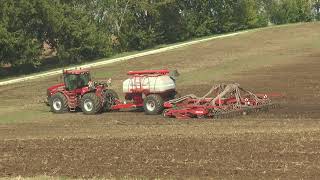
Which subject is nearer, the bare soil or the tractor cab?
the bare soil

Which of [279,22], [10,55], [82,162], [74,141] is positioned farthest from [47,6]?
[279,22]

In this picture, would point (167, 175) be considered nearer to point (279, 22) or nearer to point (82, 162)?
point (82, 162)

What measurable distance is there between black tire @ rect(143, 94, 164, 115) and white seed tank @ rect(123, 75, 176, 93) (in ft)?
1.34

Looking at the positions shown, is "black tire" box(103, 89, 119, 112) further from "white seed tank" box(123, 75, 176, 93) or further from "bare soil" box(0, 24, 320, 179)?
"white seed tank" box(123, 75, 176, 93)

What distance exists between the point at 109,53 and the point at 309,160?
49.1 meters

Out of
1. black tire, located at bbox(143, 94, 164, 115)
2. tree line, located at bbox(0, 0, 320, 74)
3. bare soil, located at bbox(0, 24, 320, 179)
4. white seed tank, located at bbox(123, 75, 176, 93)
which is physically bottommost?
bare soil, located at bbox(0, 24, 320, 179)

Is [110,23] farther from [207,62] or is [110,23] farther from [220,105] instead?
[220,105]

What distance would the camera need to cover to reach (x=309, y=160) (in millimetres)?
12398

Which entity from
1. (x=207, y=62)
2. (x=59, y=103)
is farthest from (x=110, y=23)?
(x=59, y=103)

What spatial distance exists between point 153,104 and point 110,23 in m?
44.3

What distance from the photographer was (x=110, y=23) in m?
67.6

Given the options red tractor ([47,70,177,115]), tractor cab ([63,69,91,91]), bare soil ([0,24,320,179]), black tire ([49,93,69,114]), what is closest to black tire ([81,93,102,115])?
red tractor ([47,70,177,115])

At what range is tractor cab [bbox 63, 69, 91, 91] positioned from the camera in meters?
26.6

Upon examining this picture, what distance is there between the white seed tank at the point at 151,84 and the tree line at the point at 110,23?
2631cm
